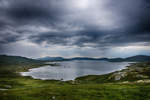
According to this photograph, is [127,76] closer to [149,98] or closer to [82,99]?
[149,98]

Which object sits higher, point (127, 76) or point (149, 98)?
point (149, 98)

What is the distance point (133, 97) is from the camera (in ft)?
136

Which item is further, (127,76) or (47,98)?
(127,76)

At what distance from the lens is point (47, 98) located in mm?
40219

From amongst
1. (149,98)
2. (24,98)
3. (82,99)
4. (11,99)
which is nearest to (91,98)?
(82,99)

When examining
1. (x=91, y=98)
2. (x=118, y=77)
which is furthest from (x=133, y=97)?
(x=118, y=77)

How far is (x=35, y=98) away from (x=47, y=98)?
4.65m

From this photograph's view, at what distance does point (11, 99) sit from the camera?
3831cm

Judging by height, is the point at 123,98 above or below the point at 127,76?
above

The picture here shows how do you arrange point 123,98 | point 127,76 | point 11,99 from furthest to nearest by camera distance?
point 127,76 → point 123,98 → point 11,99

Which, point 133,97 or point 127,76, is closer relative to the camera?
point 133,97

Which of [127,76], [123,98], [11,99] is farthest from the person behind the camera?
[127,76]

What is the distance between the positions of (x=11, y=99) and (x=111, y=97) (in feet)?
128

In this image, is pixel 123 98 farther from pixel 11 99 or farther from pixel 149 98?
→ pixel 11 99
